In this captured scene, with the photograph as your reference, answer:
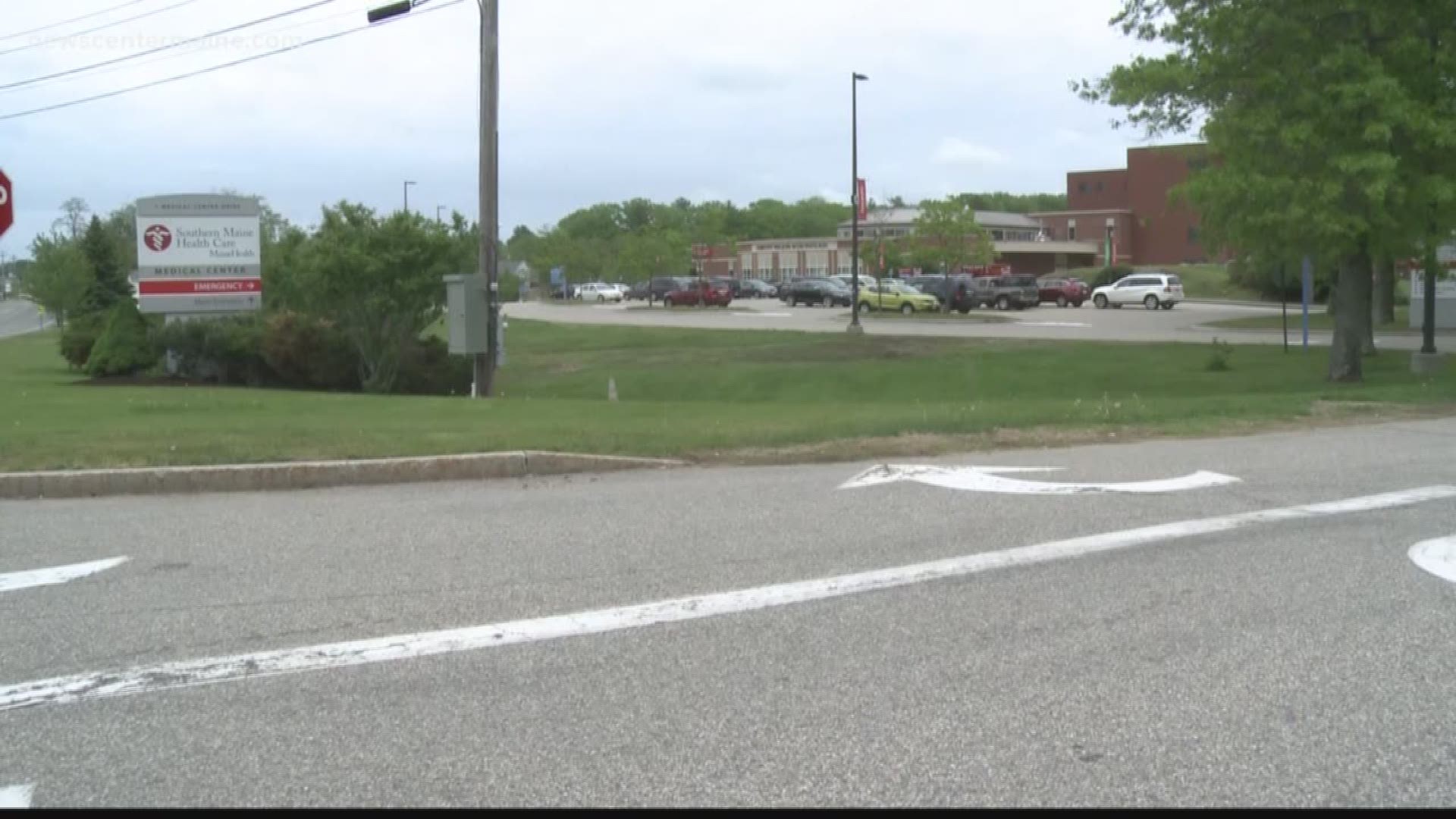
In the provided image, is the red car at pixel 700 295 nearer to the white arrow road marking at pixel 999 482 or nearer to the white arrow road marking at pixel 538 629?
the white arrow road marking at pixel 999 482

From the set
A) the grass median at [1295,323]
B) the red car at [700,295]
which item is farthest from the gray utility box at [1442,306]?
the red car at [700,295]

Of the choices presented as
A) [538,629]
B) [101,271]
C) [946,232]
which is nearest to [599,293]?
[946,232]

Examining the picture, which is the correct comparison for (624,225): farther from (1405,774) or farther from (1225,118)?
(1405,774)

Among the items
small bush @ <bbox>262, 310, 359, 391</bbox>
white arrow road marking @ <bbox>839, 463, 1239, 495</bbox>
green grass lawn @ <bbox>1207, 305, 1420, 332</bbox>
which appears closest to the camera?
white arrow road marking @ <bbox>839, 463, 1239, 495</bbox>

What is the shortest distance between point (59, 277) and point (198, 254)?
2140 centimetres

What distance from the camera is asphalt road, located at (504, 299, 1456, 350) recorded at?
39.2 m

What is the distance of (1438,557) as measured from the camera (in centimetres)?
773

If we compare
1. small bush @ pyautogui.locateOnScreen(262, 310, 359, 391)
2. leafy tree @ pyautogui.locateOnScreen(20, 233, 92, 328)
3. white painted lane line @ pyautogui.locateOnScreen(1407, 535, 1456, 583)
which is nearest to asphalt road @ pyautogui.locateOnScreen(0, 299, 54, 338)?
leafy tree @ pyautogui.locateOnScreen(20, 233, 92, 328)

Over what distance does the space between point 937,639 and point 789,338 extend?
34.4m

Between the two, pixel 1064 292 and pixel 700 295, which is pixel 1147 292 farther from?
pixel 700 295

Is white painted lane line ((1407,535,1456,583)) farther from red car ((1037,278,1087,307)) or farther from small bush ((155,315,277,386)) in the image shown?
red car ((1037,278,1087,307))

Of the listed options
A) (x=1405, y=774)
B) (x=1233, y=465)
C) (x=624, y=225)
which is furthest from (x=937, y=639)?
(x=624, y=225)

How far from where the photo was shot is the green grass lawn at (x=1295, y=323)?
4247 cm

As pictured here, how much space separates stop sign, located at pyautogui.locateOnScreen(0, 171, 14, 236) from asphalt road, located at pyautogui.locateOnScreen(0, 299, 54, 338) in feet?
195
